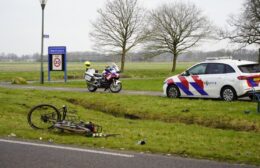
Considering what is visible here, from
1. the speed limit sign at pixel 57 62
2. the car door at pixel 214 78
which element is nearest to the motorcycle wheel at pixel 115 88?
the car door at pixel 214 78

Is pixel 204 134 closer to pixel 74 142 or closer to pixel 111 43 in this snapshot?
pixel 74 142

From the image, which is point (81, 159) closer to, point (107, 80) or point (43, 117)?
point (43, 117)

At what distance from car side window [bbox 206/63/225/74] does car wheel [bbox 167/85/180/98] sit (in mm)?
1703

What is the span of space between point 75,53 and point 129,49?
5816 cm

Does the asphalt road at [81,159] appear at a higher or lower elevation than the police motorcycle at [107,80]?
lower

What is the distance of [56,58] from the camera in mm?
32719

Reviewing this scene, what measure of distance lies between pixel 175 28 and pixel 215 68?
44441 millimetres

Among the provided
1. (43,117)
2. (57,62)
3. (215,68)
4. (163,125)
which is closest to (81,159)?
(43,117)

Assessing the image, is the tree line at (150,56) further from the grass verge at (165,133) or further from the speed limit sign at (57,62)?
the grass verge at (165,133)

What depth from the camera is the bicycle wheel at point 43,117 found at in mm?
10555

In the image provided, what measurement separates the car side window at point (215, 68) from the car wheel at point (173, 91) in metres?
1.70

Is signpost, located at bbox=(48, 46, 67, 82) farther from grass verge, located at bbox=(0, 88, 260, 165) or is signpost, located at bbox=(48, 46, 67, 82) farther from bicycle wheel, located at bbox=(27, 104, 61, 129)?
bicycle wheel, located at bbox=(27, 104, 61, 129)

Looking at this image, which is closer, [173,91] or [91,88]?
[173,91]

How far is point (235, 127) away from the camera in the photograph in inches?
491
